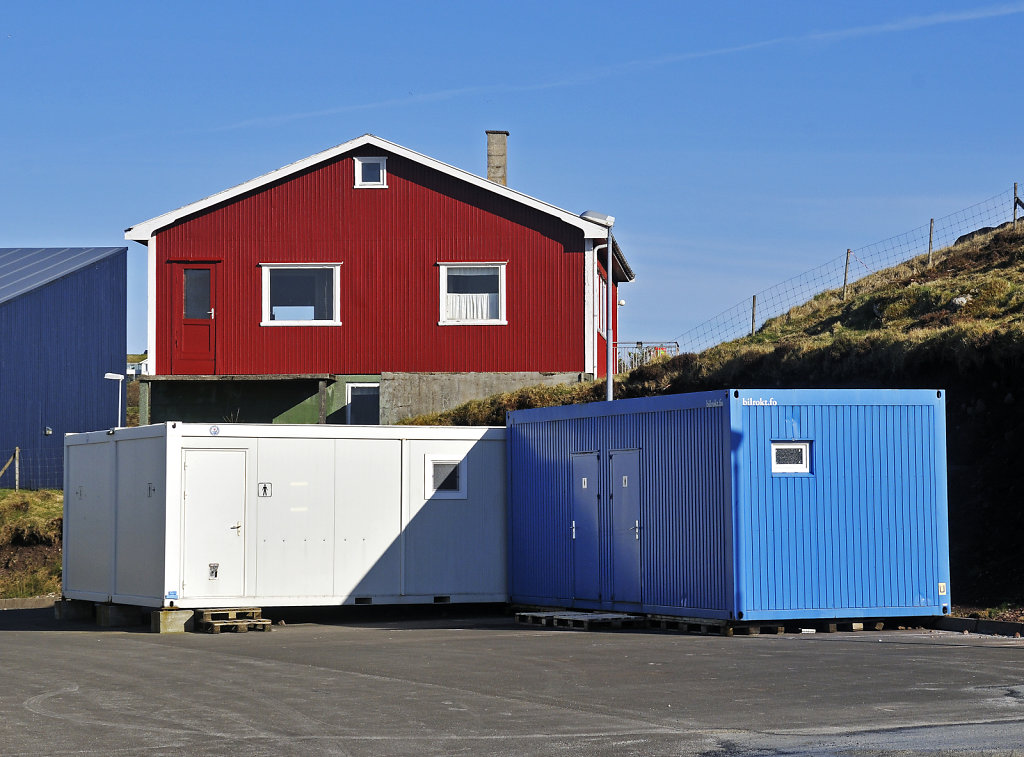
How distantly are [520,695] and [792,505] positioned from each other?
6299mm

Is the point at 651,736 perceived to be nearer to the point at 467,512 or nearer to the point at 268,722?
the point at 268,722

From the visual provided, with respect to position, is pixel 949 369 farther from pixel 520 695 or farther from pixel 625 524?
pixel 520 695

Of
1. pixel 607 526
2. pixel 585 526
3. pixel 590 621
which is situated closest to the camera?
pixel 590 621

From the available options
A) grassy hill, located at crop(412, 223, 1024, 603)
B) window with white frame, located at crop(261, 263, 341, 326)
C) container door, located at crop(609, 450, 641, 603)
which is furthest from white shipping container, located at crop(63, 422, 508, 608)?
window with white frame, located at crop(261, 263, 341, 326)

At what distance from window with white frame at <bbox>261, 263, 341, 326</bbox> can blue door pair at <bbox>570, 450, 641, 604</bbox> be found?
13092mm

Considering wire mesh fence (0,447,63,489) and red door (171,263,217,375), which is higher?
red door (171,263,217,375)

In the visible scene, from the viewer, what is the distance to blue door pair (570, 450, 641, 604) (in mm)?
17781

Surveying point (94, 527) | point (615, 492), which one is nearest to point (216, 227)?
point (94, 527)

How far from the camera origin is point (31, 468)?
34688mm

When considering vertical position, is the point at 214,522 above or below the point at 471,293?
below

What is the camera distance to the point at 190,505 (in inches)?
722

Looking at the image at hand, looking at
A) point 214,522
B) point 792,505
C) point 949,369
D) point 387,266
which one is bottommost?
point 214,522

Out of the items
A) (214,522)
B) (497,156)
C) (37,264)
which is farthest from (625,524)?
Answer: (37,264)

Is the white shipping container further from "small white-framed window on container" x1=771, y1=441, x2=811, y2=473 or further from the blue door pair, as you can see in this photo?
"small white-framed window on container" x1=771, y1=441, x2=811, y2=473
